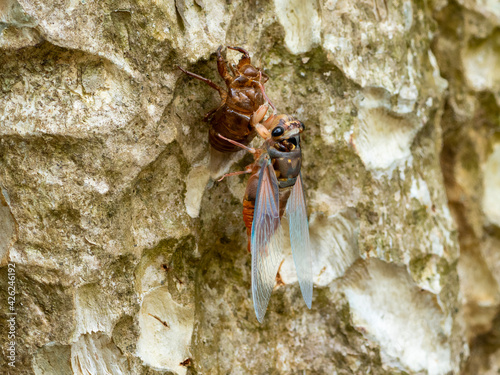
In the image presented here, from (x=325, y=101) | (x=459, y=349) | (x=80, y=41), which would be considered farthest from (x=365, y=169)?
(x=80, y=41)

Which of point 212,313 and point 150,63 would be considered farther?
point 212,313

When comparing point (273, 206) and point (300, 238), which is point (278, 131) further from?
point (300, 238)

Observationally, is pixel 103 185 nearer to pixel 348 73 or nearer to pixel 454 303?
pixel 348 73

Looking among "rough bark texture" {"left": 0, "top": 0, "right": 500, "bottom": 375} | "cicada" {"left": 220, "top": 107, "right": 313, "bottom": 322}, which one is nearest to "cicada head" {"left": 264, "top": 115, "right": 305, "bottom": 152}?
"cicada" {"left": 220, "top": 107, "right": 313, "bottom": 322}

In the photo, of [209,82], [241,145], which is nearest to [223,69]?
[209,82]

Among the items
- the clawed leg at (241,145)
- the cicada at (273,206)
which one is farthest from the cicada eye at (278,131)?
the clawed leg at (241,145)
